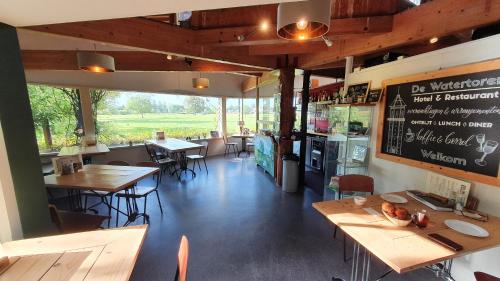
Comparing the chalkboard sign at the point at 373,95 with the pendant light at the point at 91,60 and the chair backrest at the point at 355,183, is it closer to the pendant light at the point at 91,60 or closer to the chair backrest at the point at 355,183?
the chair backrest at the point at 355,183

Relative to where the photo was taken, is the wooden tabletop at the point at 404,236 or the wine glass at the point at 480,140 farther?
the wine glass at the point at 480,140

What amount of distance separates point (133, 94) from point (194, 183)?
3162 mm

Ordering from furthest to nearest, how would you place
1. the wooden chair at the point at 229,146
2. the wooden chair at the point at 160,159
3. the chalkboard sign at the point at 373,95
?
the wooden chair at the point at 229,146 → the wooden chair at the point at 160,159 → the chalkboard sign at the point at 373,95

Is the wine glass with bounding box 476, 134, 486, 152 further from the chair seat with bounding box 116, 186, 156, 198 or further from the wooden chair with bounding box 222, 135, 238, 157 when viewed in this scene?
the wooden chair with bounding box 222, 135, 238, 157

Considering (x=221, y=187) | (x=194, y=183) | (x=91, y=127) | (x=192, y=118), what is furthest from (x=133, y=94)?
(x=221, y=187)

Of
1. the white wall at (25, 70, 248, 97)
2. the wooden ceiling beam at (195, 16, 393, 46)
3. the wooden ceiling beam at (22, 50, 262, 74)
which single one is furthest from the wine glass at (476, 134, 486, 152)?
the white wall at (25, 70, 248, 97)

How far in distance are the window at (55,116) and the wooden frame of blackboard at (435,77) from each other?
5.74 metres

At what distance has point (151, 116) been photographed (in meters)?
6.13

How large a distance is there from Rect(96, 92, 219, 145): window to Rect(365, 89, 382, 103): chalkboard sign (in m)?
5.39

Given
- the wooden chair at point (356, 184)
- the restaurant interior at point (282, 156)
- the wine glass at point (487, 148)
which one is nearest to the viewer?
the restaurant interior at point (282, 156)

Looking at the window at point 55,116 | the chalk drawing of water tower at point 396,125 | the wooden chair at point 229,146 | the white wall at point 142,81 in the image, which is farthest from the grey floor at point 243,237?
the wooden chair at point 229,146

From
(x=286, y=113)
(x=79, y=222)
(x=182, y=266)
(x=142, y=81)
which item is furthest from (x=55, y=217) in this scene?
(x=142, y=81)

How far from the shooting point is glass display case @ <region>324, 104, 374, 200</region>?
2852 millimetres

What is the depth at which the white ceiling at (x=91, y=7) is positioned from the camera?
42.7 inches
